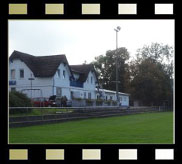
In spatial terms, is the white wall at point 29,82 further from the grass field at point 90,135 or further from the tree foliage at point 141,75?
the grass field at point 90,135

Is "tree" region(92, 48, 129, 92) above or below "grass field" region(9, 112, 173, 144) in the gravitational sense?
above

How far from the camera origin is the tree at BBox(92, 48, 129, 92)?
33094 mm

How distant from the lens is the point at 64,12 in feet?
7.80

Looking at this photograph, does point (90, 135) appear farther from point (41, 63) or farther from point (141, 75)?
point (141, 75)

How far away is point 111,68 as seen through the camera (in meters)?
36.2

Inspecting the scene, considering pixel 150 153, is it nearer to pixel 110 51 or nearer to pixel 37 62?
pixel 37 62

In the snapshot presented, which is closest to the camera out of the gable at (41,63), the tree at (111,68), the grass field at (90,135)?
the grass field at (90,135)

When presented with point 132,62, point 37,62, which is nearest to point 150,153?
point 37,62

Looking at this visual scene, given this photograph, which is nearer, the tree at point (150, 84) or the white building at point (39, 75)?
the white building at point (39, 75)

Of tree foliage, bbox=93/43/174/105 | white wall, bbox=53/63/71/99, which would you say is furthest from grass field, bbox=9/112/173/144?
tree foliage, bbox=93/43/174/105

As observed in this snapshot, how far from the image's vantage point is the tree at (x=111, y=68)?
1303 inches

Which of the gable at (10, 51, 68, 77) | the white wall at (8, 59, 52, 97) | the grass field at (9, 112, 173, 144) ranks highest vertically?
the gable at (10, 51, 68, 77)

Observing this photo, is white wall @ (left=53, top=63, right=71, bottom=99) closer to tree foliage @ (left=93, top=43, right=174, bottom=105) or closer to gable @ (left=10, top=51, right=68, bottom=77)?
gable @ (left=10, top=51, right=68, bottom=77)

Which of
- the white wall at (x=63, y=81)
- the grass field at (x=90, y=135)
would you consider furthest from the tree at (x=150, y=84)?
the grass field at (x=90, y=135)
